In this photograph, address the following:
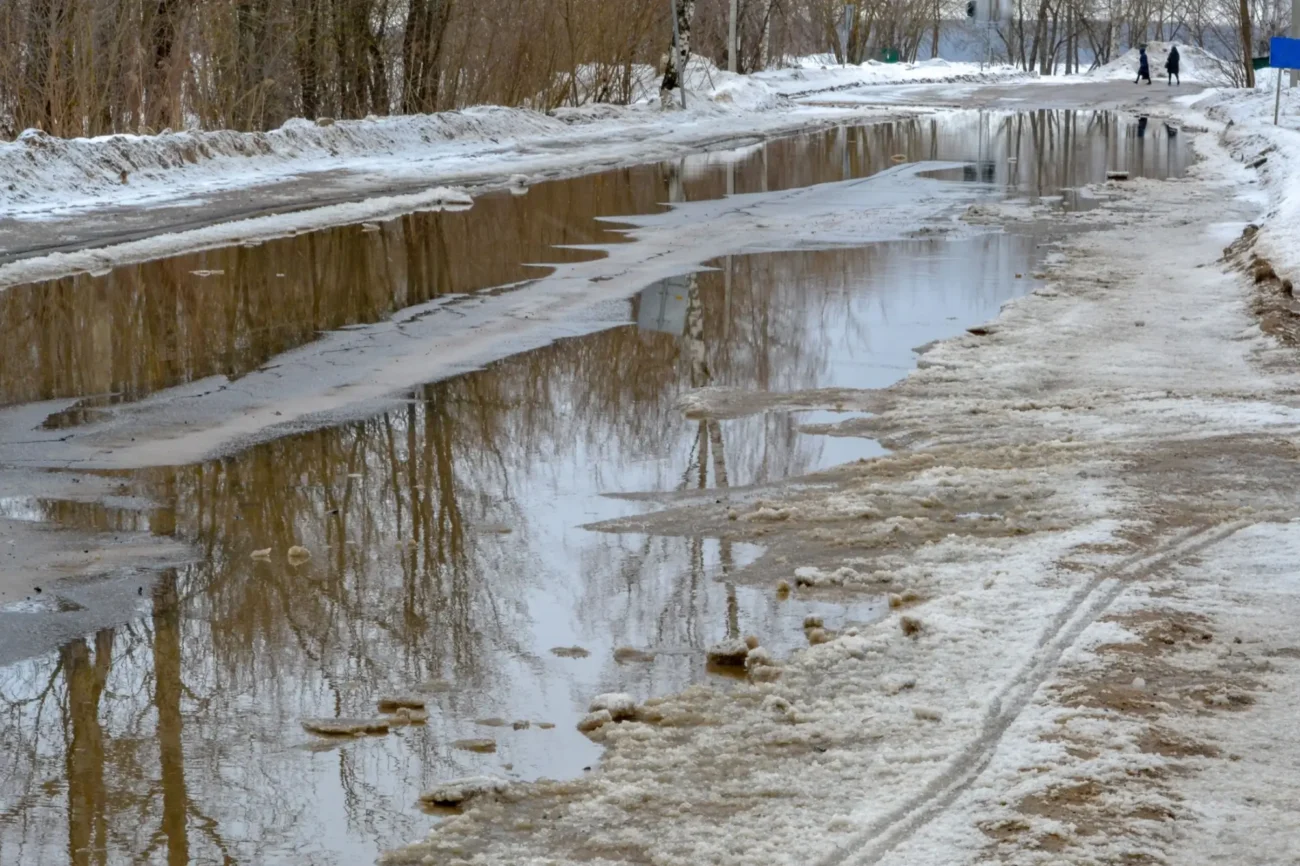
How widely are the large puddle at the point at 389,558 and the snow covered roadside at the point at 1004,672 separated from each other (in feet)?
1.05

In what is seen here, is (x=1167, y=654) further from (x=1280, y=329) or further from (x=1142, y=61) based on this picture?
(x=1142, y=61)

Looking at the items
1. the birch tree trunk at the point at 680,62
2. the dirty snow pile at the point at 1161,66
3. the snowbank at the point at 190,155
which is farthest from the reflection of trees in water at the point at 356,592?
the dirty snow pile at the point at 1161,66

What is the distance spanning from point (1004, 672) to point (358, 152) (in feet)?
68.2

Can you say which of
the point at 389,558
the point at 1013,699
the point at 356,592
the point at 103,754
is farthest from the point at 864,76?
the point at 103,754

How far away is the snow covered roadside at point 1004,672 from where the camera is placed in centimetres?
415

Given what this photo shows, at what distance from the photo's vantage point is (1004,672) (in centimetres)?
520

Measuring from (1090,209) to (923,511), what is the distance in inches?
538

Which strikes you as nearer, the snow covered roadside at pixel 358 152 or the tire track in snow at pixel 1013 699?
the tire track in snow at pixel 1013 699

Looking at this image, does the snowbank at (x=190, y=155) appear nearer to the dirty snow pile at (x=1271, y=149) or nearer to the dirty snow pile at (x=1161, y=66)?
the dirty snow pile at (x=1271, y=149)

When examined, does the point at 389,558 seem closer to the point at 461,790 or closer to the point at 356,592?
the point at 356,592

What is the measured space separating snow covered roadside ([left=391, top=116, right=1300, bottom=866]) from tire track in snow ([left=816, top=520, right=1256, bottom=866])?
1 centimetres

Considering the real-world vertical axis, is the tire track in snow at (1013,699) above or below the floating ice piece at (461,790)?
above

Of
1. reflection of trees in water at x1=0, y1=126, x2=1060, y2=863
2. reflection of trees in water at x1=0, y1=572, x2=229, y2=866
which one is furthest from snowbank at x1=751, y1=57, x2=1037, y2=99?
reflection of trees in water at x1=0, y1=572, x2=229, y2=866

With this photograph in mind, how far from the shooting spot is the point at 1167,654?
5.30 m
